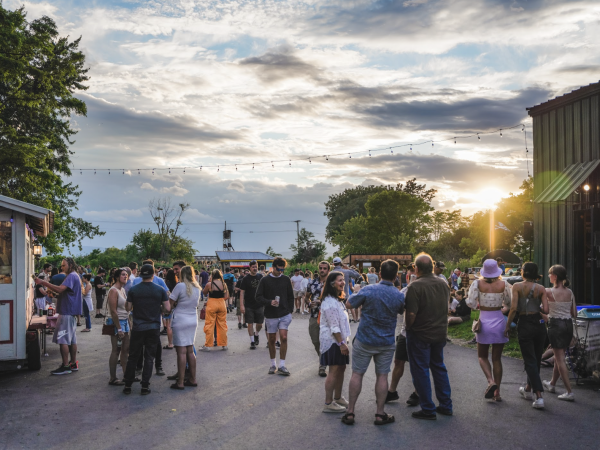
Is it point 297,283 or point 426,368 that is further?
point 297,283

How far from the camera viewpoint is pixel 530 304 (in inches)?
299

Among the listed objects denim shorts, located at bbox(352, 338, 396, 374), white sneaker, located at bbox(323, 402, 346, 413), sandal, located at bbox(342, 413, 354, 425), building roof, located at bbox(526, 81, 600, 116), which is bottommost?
white sneaker, located at bbox(323, 402, 346, 413)

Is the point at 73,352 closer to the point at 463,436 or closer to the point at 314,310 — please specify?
the point at 314,310

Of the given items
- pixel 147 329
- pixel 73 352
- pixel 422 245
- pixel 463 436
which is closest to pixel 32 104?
pixel 73 352

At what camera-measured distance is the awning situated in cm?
1299

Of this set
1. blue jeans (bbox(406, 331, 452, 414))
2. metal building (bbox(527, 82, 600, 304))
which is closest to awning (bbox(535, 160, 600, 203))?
metal building (bbox(527, 82, 600, 304))

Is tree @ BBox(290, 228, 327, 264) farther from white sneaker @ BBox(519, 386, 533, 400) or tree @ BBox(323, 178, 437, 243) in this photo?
white sneaker @ BBox(519, 386, 533, 400)

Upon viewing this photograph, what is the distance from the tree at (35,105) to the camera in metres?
22.9

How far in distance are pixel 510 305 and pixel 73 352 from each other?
733cm

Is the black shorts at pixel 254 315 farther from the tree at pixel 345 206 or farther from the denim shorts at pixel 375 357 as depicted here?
the tree at pixel 345 206

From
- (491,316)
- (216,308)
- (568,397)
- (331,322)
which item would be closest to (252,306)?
(216,308)

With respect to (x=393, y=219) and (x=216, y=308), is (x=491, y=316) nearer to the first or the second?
(x=216, y=308)

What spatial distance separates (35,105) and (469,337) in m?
20.4

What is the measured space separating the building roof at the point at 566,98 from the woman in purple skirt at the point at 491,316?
7940 millimetres
